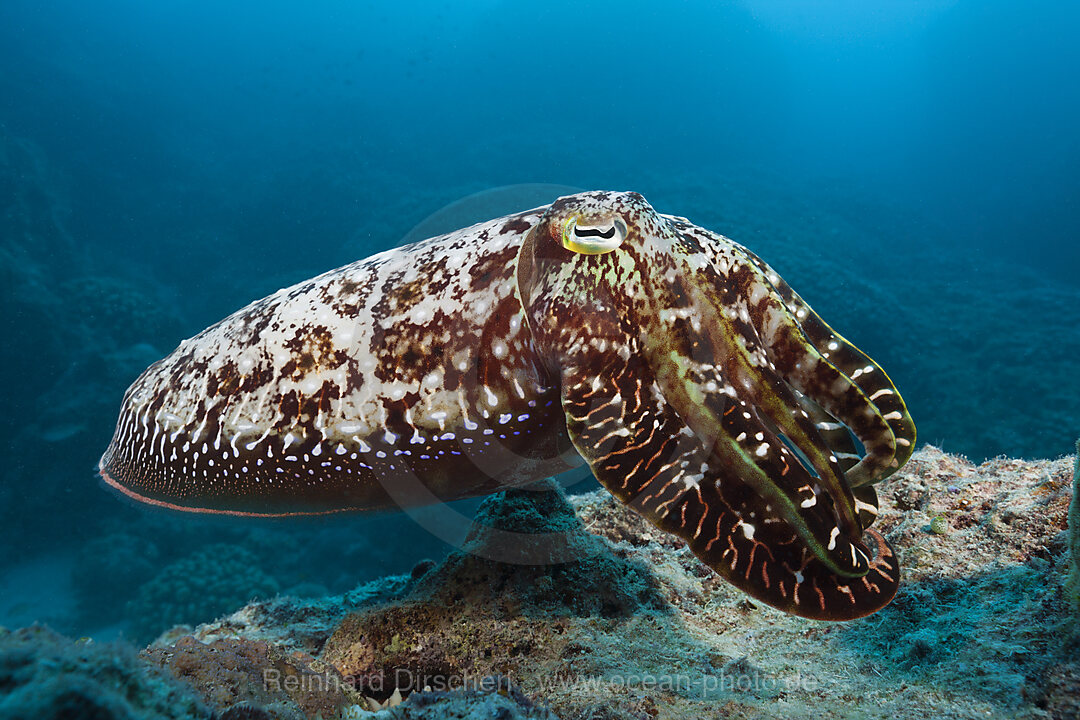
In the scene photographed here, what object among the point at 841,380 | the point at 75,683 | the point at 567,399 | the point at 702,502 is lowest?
the point at 75,683

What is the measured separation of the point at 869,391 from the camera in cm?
232

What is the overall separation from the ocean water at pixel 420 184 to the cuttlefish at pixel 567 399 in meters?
0.69

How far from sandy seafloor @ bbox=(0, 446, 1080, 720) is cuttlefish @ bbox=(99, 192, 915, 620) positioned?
1.78ft

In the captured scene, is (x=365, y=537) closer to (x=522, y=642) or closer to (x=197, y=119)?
(x=522, y=642)

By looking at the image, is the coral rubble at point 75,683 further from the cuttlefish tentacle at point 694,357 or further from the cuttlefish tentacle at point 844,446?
the cuttlefish tentacle at point 844,446

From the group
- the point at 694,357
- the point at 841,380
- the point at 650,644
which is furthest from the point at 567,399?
the point at 650,644

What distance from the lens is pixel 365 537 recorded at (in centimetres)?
1683

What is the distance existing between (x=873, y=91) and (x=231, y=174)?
126 metres

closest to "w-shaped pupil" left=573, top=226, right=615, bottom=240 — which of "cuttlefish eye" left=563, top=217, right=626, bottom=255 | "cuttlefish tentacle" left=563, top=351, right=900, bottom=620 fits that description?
"cuttlefish eye" left=563, top=217, right=626, bottom=255

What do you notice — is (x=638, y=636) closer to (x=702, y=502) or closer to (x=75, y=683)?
(x=702, y=502)

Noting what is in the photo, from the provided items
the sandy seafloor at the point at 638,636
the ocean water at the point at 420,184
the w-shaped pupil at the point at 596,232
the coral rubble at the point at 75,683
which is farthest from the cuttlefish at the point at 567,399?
the coral rubble at the point at 75,683

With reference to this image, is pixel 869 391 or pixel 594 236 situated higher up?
pixel 594 236

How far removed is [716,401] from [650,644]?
1.54 m

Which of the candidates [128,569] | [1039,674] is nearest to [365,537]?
[128,569]
